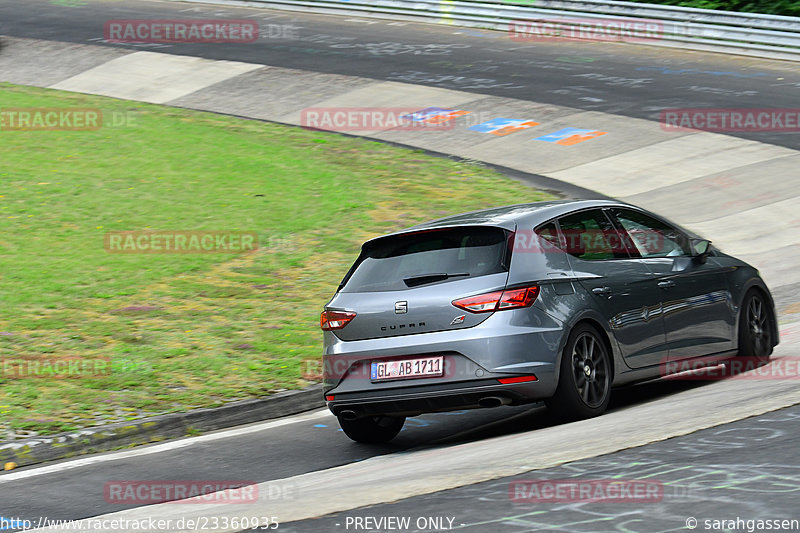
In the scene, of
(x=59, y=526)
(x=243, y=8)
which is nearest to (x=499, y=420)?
(x=59, y=526)

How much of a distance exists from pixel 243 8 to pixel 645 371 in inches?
996

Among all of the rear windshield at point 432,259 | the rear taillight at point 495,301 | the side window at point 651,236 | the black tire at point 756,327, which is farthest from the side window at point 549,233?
the black tire at point 756,327

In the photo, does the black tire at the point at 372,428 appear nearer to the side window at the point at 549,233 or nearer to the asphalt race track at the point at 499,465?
the asphalt race track at the point at 499,465

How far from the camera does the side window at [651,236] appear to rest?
8.48 metres

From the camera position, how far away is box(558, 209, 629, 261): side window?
790 centimetres

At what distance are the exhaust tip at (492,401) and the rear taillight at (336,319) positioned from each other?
1063 mm

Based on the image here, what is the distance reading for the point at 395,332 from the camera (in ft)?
24.5

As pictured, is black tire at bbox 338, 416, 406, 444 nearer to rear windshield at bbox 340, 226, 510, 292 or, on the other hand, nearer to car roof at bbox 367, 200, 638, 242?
rear windshield at bbox 340, 226, 510, 292

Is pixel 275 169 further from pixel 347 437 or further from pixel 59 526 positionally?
pixel 59 526

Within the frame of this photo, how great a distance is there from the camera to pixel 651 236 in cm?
865

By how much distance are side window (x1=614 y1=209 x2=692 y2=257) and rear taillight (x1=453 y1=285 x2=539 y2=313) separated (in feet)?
4.98

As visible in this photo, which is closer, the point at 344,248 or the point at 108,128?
the point at 344,248

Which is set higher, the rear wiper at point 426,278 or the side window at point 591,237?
the side window at point 591,237

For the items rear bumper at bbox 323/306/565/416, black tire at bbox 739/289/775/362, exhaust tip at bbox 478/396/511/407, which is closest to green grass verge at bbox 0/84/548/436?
rear bumper at bbox 323/306/565/416
